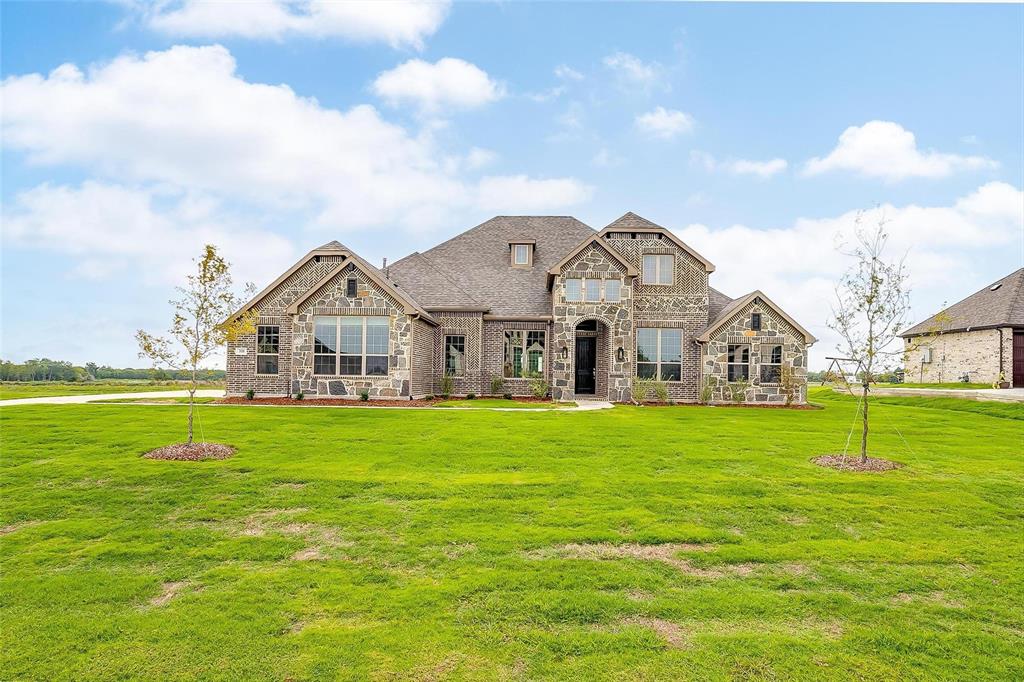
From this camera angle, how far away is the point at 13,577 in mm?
5816

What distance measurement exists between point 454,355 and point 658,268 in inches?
408

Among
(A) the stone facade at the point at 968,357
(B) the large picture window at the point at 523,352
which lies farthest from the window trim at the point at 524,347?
(A) the stone facade at the point at 968,357

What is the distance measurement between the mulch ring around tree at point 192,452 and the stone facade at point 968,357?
31350mm

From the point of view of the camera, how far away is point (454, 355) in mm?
26594

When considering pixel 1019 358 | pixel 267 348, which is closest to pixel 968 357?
pixel 1019 358

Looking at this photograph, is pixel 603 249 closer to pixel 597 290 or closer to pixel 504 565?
pixel 597 290

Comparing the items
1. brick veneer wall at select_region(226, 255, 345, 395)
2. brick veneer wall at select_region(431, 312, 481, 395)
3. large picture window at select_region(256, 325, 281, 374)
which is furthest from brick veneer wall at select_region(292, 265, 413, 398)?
brick veneer wall at select_region(431, 312, 481, 395)

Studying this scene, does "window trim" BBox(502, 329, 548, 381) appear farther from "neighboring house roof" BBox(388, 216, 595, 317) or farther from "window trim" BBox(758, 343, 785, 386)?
"window trim" BBox(758, 343, 785, 386)

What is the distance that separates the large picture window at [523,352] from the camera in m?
26.5

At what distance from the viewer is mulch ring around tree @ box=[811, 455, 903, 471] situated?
10844 mm

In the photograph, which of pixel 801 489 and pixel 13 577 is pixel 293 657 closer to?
pixel 13 577

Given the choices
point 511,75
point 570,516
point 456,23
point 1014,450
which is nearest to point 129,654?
point 570,516

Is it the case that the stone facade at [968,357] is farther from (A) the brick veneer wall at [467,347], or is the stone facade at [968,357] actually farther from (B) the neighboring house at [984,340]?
(A) the brick veneer wall at [467,347]

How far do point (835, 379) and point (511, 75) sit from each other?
622 inches
